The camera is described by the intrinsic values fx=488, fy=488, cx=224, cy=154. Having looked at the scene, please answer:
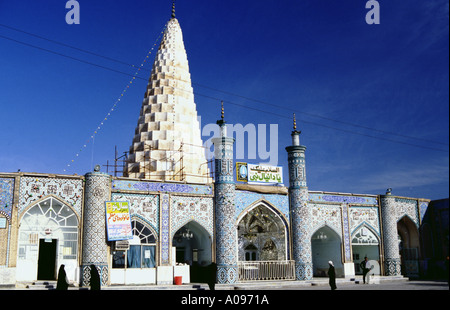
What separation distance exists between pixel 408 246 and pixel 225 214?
13083 mm

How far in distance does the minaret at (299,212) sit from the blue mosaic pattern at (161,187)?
4.73 meters

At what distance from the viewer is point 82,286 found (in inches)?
759

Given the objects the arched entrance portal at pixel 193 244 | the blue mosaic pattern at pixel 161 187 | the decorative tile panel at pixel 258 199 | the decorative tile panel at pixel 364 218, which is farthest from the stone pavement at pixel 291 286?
the blue mosaic pattern at pixel 161 187

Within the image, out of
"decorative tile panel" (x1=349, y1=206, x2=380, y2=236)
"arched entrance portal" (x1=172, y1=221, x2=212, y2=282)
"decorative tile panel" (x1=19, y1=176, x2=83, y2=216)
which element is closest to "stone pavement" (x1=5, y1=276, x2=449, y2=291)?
"arched entrance portal" (x1=172, y1=221, x2=212, y2=282)

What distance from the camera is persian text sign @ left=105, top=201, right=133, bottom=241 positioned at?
2016 cm

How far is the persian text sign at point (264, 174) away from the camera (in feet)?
80.2

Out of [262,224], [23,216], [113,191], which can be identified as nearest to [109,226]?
[113,191]

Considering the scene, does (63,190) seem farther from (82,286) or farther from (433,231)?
(433,231)

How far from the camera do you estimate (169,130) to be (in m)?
28.1

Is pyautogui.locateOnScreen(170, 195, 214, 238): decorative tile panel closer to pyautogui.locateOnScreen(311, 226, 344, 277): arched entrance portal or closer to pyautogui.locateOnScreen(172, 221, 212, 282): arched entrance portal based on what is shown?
pyautogui.locateOnScreen(172, 221, 212, 282): arched entrance portal

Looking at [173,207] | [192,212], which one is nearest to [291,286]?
[192,212]

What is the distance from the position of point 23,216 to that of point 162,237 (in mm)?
5758

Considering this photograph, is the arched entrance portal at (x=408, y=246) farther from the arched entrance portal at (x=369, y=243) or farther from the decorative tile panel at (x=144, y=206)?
the decorative tile panel at (x=144, y=206)

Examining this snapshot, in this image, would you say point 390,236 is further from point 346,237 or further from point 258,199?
point 258,199
